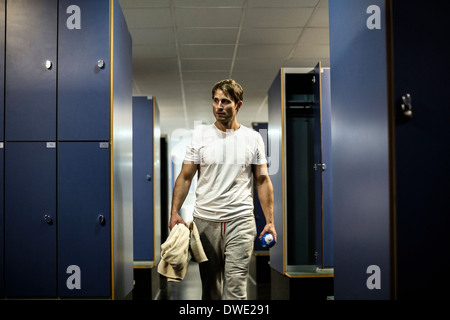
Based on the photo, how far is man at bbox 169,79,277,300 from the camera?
2.04 metres

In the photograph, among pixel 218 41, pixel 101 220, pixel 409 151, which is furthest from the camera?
pixel 218 41

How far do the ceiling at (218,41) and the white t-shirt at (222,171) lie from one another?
2.28m

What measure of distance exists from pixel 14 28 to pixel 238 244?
1.88 m

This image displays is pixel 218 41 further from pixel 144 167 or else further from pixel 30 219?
pixel 30 219

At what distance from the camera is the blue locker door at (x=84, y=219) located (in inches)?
94.7

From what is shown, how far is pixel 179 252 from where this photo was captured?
76.6 inches

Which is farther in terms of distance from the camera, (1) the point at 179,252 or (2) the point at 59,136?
(2) the point at 59,136

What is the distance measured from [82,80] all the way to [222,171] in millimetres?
1076

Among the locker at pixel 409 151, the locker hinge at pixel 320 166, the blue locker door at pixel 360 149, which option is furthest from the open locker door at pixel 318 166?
the locker at pixel 409 151

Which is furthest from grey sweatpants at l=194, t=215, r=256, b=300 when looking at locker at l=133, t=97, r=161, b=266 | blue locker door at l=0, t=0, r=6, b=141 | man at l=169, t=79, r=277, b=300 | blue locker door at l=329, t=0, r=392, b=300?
locker at l=133, t=97, r=161, b=266

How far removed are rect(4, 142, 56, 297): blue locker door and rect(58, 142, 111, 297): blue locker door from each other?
0.18 ft

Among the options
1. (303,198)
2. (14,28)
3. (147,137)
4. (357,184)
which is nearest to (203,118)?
(147,137)

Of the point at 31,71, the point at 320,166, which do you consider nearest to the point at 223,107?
the point at 31,71

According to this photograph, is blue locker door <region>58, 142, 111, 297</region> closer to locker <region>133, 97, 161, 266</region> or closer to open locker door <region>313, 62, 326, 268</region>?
open locker door <region>313, 62, 326, 268</region>
